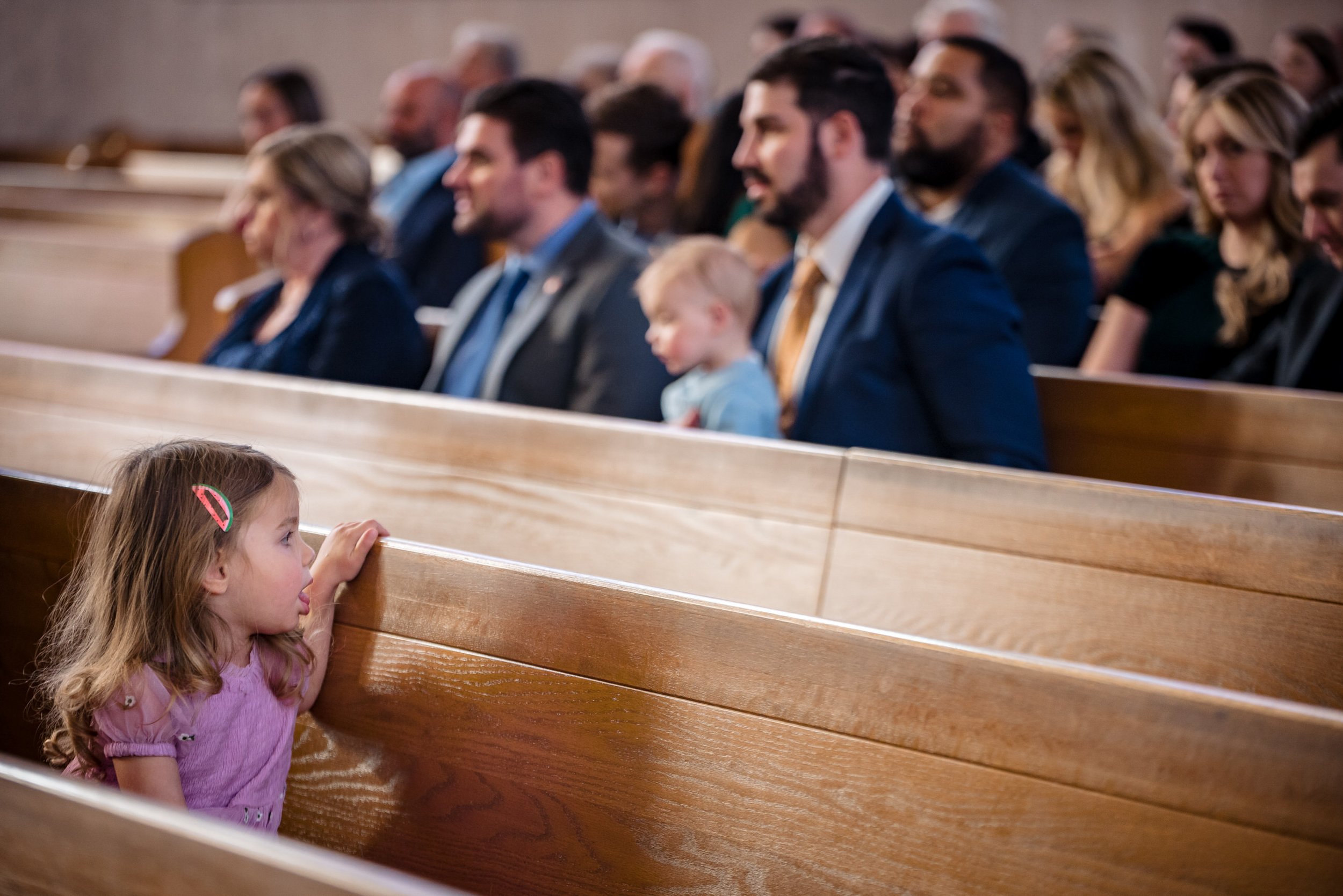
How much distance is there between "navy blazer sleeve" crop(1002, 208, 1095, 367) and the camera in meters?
2.96

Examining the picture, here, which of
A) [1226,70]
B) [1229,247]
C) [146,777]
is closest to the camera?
[146,777]

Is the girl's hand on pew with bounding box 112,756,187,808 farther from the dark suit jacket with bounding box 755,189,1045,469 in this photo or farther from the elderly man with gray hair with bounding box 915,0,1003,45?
the elderly man with gray hair with bounding box 915,0,1003,45

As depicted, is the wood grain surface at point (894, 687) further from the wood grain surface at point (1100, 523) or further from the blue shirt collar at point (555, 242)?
the blue shirt collar at point (555, 242)

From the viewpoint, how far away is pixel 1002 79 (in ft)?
10.3

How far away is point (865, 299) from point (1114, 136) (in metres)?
1.83

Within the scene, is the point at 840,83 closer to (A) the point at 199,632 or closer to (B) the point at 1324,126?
(B) the point at 1324,126

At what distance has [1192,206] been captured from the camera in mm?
3375

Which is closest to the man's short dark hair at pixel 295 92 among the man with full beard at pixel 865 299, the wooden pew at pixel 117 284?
the wooden pew at pixel 117 284

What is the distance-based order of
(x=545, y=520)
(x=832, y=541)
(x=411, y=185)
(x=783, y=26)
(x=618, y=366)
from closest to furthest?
(x=832, y=541) → (x=545, y=520) → (x=618, y=366) → (x=411, y=185) → (x=783, y=26)

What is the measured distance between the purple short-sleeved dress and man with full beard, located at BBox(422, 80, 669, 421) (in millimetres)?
1429

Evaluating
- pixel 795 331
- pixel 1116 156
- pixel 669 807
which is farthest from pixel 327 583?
pixel 1116 156

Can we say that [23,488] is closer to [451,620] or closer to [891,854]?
[451,620]

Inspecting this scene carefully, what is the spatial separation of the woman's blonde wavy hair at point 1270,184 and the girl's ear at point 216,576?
95.3 inches

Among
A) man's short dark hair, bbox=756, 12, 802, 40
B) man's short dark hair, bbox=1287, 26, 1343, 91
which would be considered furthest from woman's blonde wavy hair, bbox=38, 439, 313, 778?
man's short dark hair, bbox=756, 12, 802, 40
